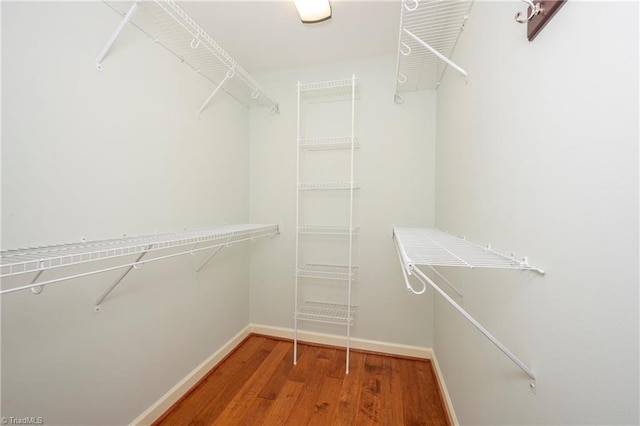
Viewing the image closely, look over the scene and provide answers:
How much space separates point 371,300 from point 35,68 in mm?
2371

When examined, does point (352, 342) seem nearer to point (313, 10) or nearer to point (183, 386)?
point (183, 386)

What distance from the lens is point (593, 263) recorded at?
19.0 inches

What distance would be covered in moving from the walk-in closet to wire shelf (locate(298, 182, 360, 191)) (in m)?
0.02

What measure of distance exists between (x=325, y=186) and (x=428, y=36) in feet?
4.07

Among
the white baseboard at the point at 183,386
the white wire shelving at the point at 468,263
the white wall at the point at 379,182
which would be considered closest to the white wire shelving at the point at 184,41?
the white wall at the point at 379,182

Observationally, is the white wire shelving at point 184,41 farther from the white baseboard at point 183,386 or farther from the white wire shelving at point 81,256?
the white baseboard at point 183,386

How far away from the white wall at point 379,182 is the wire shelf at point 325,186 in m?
0.10

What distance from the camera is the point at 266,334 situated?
2.34 meters

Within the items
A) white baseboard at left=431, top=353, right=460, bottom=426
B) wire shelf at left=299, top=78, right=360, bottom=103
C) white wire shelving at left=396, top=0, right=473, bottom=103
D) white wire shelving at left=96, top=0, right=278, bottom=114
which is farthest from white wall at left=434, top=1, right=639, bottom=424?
white wire shelving at left=96, top=0, right=278, bottom=114

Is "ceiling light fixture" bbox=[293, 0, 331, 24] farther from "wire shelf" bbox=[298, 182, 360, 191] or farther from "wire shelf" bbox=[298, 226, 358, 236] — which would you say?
"wire shelf" bbox=[298, 226, 358, 236]

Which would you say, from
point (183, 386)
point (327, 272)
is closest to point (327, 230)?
point (327, 272)

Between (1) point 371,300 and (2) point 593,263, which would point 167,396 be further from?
(2) point 593,263

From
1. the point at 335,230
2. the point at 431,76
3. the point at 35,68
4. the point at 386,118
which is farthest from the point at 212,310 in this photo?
the point at 431,76

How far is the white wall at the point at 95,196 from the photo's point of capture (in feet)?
2.91
